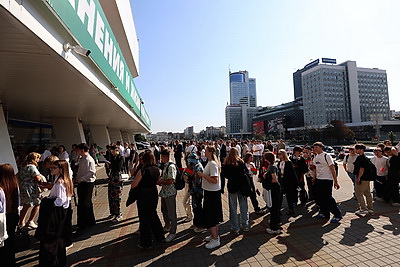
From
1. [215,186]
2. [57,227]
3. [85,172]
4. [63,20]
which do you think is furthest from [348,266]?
[63,20]

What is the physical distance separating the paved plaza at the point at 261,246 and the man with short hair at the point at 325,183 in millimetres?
280

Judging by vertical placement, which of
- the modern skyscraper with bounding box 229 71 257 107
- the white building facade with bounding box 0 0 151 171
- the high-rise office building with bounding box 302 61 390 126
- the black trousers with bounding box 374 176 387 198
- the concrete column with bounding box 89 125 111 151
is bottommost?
the black trousers with bounding box 374 176 387 198

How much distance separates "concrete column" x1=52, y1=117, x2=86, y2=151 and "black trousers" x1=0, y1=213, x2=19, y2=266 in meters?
12.8

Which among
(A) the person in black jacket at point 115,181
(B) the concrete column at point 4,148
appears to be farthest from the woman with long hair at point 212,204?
(B) the concrete column at point 4,148

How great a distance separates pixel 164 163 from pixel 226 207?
111 inches

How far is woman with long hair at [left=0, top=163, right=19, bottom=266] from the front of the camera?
116 inches

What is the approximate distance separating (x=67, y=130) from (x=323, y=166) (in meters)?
15.5

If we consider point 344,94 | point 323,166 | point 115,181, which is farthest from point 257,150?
point 344,94

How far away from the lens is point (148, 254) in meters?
3.73

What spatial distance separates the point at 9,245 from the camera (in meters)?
2.98

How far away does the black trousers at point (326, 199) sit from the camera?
4926 millimetres

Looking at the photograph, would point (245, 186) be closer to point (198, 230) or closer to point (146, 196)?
point (198, 230)

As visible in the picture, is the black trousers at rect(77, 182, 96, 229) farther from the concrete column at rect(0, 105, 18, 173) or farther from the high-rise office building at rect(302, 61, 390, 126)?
the high-rise office building at rect(302, 61, 390, 126)

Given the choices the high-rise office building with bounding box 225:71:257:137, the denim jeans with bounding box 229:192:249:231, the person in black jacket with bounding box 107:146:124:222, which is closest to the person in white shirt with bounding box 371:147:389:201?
the denim jeans with bounding box 229:192:249:231
